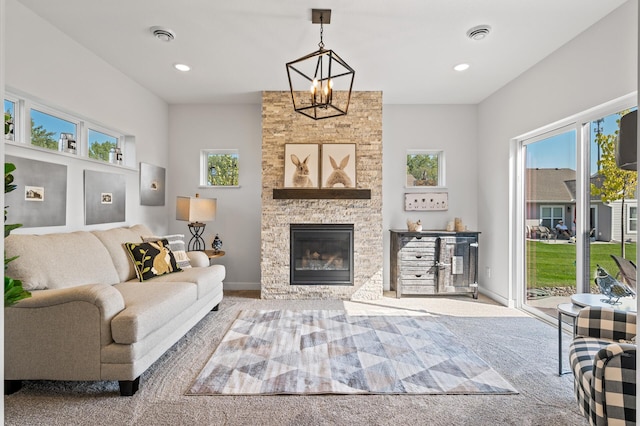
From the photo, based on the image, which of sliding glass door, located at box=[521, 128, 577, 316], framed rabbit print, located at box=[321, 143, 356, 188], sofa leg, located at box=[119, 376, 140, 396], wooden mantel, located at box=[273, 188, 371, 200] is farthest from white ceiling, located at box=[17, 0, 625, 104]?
sofa leg, located at box=[119, 376, 140, 396]

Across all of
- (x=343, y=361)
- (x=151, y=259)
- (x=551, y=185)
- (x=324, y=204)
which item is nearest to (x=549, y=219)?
(x=551, y=185)

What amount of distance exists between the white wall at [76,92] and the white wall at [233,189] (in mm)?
410

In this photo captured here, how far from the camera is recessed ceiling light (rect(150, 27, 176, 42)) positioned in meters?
2.97

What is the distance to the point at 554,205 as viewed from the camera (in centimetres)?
358

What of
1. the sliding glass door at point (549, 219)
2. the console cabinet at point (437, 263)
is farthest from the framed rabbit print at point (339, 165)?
the sliding glass door at point (549, 219)

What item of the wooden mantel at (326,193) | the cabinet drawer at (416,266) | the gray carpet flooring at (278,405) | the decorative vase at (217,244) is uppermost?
the wooden mantel at (326,193)

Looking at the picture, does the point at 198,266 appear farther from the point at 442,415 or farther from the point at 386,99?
the point at 386,99

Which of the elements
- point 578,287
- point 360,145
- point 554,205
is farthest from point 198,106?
point 578,287

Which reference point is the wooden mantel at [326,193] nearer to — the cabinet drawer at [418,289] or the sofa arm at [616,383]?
the cabinet drawer at [418,289]

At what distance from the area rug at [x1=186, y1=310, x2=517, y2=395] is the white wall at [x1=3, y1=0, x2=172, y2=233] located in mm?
1953

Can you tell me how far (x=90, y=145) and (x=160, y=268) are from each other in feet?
5.06

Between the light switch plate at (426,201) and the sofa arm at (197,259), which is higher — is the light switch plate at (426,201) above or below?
above

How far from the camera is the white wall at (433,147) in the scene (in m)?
5.04

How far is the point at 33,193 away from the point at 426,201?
449 cm
